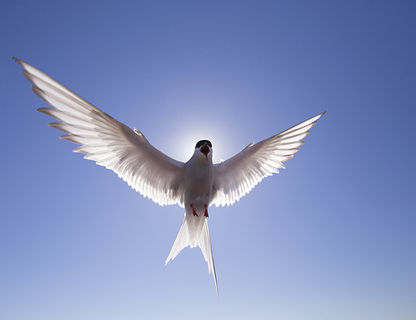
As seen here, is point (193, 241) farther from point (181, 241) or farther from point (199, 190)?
point (199, 190)

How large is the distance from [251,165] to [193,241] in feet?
6.53

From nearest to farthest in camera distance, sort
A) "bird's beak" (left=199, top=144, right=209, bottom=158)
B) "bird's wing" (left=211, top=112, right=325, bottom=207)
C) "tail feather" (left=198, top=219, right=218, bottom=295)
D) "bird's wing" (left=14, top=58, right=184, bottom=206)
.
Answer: "bird's wing" (left=14, top=58, right=184, bottom=206), "bird's beak" (left=199, top=144, right=209, bottom=158), "tail feather" (left=198, top=219, right=218, bottom=295), "bird's wing" (left=211, top=112, right=325, bottom=207)

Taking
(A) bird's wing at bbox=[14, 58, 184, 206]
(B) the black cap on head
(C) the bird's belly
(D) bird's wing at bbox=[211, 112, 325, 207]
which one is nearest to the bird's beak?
(B) the black cap on head

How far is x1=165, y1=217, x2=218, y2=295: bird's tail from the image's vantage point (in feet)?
16.3

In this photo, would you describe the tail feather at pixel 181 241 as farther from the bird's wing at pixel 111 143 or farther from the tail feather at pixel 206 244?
the bird's wing at pixel 111 143

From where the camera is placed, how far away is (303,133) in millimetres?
5430

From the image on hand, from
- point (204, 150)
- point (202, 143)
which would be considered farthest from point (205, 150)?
point (202, 143)

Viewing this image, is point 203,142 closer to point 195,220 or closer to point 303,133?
point 195,220

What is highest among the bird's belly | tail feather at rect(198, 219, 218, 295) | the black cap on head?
the black cap on head

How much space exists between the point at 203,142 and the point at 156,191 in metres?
1.32

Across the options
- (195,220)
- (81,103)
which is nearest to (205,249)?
(195,220)

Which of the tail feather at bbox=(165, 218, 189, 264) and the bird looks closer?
the bird

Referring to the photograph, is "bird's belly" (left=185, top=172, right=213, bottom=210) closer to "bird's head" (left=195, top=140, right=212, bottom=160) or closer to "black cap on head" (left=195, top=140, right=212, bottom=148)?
Answer: "bird's head" (left=195, top=140, right=212, bottom=160)

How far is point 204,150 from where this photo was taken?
4.65 metres
